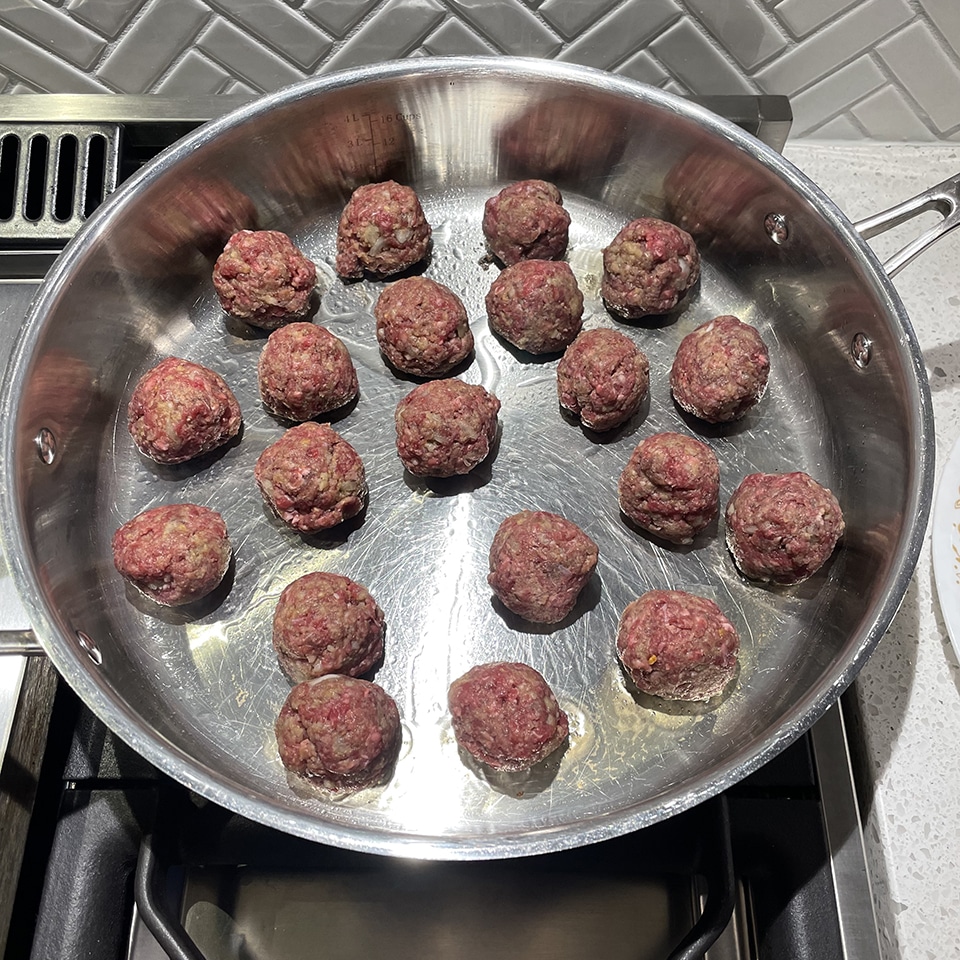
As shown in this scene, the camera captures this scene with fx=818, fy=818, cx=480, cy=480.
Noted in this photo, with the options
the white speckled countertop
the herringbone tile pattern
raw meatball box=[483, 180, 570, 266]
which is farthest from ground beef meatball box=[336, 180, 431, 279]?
the white speckled countertop

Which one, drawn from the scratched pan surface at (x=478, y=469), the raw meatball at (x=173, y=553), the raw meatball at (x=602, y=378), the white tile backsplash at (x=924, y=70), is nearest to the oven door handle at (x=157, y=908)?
the scratched pan surface at (x=478, y=469)

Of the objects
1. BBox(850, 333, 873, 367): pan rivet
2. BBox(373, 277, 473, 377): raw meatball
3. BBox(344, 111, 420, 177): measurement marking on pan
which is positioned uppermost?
BBox(344, 111, 420, 177): measurement marking on pan

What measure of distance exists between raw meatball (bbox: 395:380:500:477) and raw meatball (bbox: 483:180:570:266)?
1.13ft

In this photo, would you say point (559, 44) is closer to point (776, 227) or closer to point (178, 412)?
point (776, 227)

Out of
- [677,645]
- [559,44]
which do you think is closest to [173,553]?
[677,645]

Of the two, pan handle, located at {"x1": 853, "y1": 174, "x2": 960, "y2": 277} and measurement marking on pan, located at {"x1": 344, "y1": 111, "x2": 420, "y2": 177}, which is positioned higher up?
pan handle, located at {"x1": 853, "y1": 174, "x2": 960, "y2": 277}

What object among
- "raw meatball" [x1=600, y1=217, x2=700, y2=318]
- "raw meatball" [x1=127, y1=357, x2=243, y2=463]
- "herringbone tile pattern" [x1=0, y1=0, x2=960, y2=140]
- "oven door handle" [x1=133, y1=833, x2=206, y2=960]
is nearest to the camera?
"oven door handle" [x1=133, y1=833, x2=206, y2=960]

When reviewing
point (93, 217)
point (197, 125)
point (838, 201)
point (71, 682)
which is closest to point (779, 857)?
point (71, 682)

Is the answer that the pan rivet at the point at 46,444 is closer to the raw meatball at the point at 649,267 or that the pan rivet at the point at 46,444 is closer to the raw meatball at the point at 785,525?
the raw meatball at the point at 649,267

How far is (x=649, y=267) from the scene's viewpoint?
1.55m

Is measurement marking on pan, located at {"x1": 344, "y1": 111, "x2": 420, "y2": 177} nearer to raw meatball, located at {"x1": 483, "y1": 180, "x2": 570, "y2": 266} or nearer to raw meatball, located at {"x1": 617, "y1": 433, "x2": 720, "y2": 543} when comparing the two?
raw meatball, located at {"x1": 483, "y1": 180, "x2": 570, "y2": 266}

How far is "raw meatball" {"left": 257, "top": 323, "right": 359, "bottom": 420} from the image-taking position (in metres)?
1.48

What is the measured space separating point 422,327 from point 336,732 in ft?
2.38

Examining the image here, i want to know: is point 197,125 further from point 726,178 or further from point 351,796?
point 351,796
